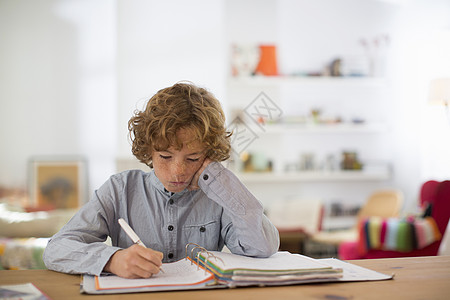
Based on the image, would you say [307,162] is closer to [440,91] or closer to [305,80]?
[305,80]

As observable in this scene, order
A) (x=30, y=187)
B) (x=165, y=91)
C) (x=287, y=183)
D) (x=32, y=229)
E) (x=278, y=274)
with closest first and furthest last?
(x=278, y=274) → (x=165, y=91) → (x=32, y=229) → (x=30, y=187) → (x=287, y=183)

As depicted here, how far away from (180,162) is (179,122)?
0.10m

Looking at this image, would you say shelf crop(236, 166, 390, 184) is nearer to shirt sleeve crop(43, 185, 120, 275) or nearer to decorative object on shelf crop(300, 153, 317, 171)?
decorative object on shelf crop(300, 153, 317, 171)

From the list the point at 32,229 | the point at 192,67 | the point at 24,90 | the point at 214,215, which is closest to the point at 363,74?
the point at 192,67

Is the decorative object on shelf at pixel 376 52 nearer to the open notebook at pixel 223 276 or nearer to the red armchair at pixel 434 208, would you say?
the red armchair at pixel 434 208

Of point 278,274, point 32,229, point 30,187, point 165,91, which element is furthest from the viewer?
point 30,187

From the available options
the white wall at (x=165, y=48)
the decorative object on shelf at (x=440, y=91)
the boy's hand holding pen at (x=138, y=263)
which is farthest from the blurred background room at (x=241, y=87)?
the boy's hand holding pen at (x=138, y=263)

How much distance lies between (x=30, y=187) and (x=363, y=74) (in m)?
3.67

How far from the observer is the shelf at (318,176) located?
5.48 metres

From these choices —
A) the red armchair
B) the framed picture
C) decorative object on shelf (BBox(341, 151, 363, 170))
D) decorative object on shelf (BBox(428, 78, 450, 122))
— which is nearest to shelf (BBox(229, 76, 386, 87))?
decorative object on shelf (BBox(341, 151, 363, 170))

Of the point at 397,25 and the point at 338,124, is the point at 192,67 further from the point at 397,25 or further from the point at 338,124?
the point at 397,25

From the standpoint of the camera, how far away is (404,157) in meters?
5.67

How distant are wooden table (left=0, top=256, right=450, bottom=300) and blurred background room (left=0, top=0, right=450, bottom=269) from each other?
399 centimetres

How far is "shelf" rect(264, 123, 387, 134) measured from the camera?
5.56 metres
